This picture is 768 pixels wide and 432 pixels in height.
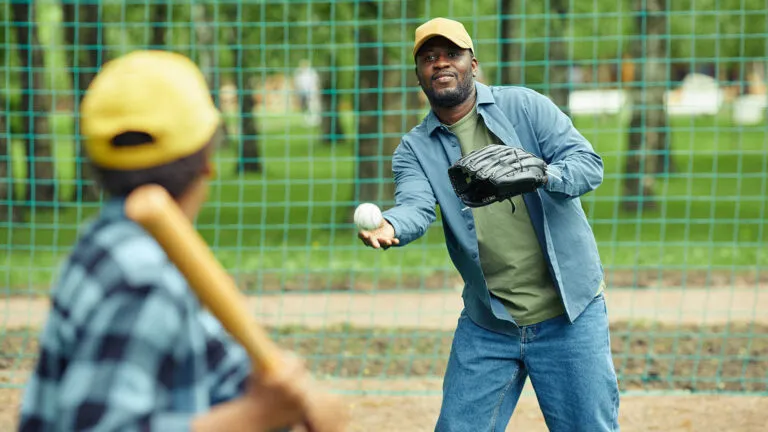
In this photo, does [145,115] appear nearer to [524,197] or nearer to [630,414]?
[524,197]

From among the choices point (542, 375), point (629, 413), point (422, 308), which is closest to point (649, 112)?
point (422, 308)

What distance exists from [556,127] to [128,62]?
7.25 ft

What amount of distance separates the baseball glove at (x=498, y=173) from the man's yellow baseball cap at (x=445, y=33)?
465 millimetres

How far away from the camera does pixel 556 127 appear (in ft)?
12.4

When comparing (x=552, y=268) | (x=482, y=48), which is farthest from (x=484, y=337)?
(x=482, y=48)

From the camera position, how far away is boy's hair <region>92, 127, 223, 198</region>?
5.77ft

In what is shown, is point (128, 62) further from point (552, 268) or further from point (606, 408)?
point (606, 408)

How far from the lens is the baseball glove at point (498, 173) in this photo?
3379 mm

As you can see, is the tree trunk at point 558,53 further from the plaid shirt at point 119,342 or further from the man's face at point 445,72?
the plaid shirt at point 119,342

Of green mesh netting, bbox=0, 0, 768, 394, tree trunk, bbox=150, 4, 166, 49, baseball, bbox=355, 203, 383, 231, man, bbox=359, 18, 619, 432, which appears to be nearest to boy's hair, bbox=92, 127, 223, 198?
baseball, bbox=355, 203, 383, 231

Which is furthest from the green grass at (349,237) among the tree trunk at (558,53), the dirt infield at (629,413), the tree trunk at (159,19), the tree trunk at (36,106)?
the tree trunk at (159,19)

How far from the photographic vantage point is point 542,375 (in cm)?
371

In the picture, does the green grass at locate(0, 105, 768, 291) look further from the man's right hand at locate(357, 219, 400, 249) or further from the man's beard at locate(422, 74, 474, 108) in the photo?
the man's right hand at locate(357, 219, 400, 249)

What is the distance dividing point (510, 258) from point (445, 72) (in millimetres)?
684
